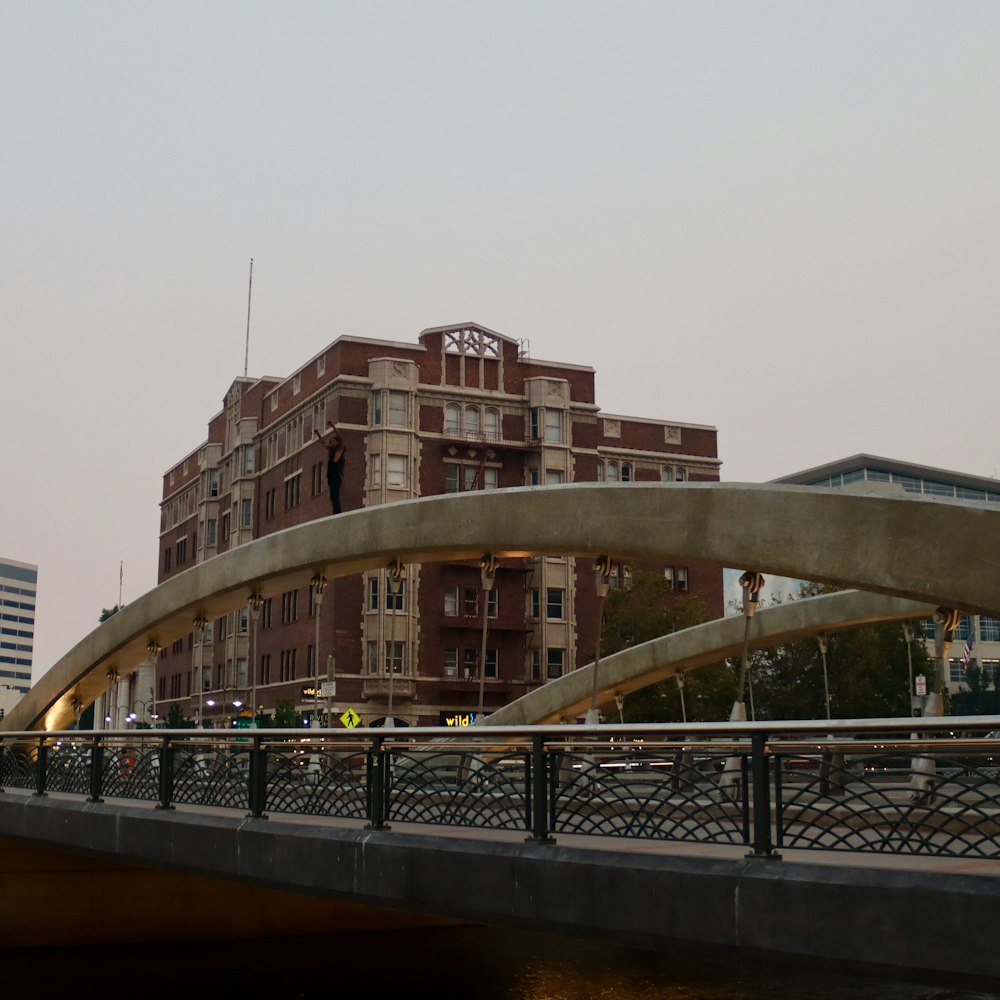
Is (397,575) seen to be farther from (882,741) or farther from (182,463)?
(182,463)

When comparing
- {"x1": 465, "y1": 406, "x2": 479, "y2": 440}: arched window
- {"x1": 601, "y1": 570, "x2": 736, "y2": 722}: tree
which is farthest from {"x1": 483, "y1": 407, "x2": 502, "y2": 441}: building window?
{"x1": 601, "y1": 570, "x2": 736, "y2": 722}: tree

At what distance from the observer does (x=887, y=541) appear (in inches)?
519

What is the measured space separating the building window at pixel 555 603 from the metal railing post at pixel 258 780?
51.3m

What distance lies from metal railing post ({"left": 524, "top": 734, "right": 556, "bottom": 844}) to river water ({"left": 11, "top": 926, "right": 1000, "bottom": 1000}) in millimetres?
10590

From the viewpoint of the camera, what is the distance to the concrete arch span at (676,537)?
1280cm

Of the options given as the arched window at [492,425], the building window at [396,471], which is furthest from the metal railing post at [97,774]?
the arched window at [492,425]

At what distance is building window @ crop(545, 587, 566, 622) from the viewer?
64.3 m

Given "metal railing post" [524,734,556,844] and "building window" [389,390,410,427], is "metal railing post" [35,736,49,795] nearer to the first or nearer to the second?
"metal railing post" [524,734,556,844]

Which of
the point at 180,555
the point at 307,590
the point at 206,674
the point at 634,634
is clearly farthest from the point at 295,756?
the point at 180,555

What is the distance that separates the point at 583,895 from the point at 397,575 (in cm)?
900

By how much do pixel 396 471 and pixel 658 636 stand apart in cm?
1604

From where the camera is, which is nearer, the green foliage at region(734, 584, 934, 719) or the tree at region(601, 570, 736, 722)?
the green foliage at region(734, 584, 934, 719)

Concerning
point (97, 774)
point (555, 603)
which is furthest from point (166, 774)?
point (555, 603)

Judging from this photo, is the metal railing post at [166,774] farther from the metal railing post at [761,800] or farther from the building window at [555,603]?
the building window at [555,603]
